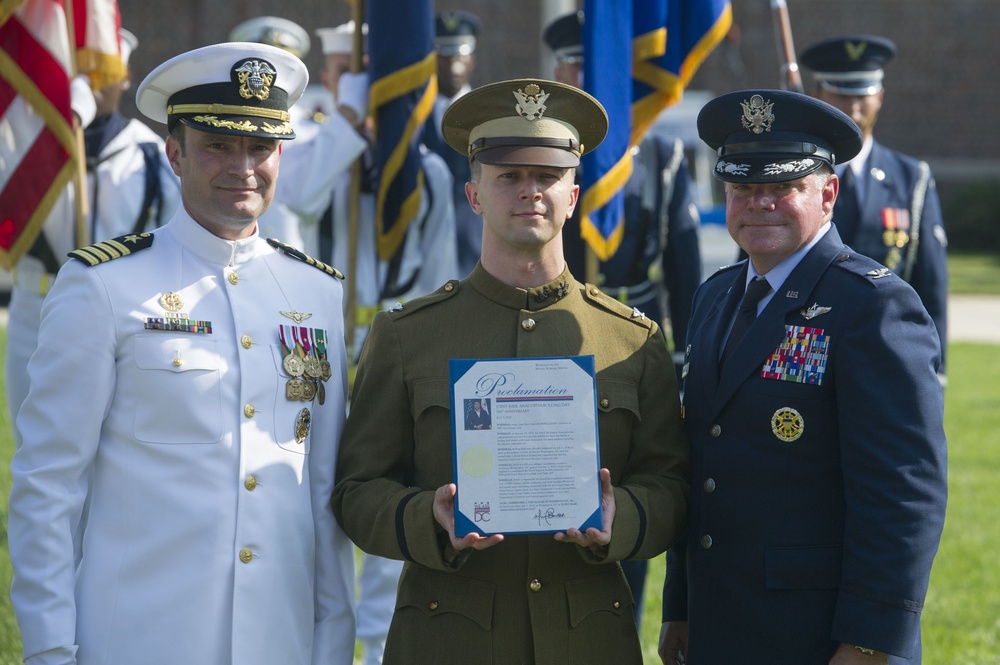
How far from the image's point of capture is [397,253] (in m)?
5.82

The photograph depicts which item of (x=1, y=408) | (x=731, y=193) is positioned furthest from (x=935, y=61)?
(x=731, y=193)

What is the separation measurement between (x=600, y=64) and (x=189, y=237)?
2.68 meters

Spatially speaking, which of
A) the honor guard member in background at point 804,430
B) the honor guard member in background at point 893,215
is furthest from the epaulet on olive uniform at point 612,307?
the honor guard member in background at point 893,215

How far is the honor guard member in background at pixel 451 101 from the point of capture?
642 cm

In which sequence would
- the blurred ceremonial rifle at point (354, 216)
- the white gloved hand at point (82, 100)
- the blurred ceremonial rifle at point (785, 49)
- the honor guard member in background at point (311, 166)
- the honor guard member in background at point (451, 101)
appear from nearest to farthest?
the white gloved hand at point (82, 100) < the honor guard member in background at point (311, 166) < the blurred ceremonial rifle at point (354, 216) < the blurred ceremonial rifle at point (785, 49) < the honor guard member in background at point (451, 101)

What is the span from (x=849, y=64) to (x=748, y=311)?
2917 mm

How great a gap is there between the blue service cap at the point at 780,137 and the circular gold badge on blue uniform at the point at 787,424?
585 mm

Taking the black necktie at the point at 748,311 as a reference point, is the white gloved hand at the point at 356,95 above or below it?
above

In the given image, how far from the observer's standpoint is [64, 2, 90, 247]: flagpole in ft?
18.1

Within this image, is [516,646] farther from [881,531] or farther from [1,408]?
[1,408]

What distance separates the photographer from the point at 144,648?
2891 mm

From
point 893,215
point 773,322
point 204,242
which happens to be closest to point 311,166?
point 893,215

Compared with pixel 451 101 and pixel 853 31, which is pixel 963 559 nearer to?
pixel 451 101

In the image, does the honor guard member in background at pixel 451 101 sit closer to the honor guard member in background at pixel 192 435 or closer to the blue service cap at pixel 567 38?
the blue service cap at pixel 567 38
